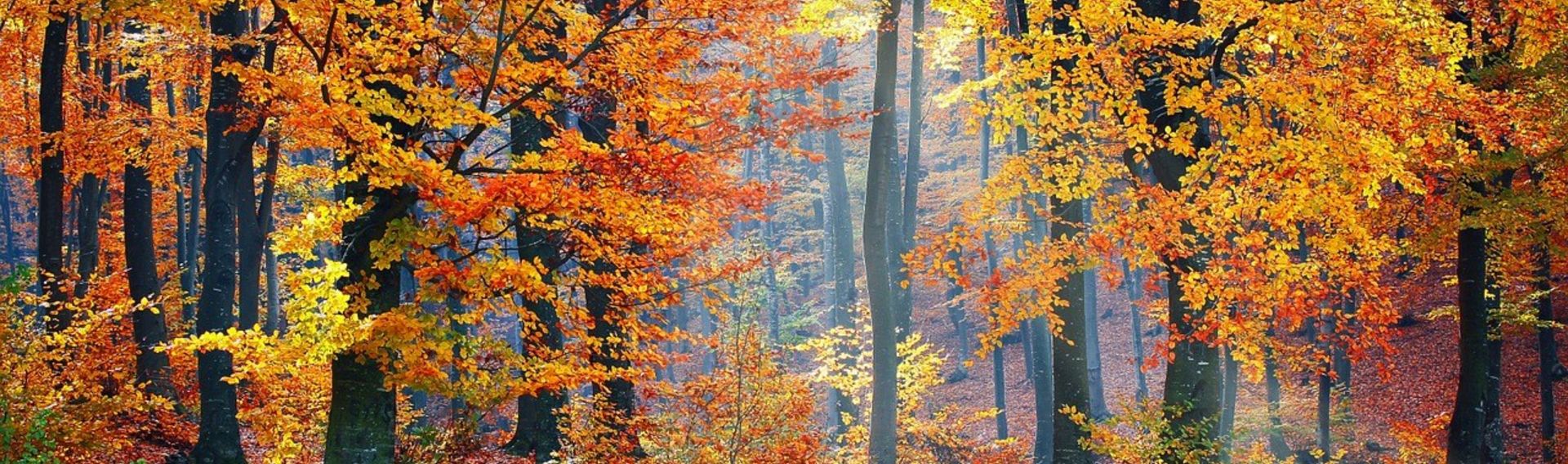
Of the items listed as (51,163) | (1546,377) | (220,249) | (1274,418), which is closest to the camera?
(51,163)

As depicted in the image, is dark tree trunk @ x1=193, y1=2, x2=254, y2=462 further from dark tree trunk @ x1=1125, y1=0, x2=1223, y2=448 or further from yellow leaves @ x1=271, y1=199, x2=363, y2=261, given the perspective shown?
dark tree trunk @ x1=1125, y1=0, x2=1223, y2=448

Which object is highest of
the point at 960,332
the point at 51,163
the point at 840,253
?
the point at 840,253

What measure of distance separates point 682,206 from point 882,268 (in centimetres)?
587

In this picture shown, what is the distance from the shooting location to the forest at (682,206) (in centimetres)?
801

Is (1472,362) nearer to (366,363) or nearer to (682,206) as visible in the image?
(682,206)

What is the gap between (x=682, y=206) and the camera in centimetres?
925

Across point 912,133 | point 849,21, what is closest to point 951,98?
point 849,21

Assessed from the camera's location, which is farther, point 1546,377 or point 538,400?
point 1546,377

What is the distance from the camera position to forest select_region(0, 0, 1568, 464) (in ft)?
26.3

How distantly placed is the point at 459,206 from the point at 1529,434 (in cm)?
1953

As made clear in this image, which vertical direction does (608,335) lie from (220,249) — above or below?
below

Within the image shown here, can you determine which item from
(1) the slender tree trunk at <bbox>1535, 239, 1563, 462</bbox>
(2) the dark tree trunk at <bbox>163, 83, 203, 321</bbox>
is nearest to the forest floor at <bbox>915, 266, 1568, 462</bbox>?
(1) the slender tree trunk at <bbox>1535, 239, 1563, 462</bbox>

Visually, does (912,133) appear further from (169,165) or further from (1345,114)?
(169,165)

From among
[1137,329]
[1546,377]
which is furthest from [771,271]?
[1546,377]
